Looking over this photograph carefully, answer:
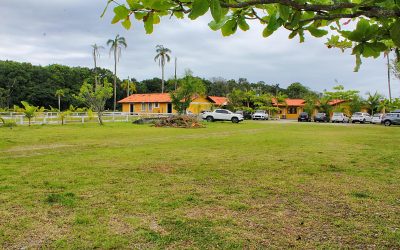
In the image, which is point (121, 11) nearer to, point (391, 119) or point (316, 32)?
point (316, 32)

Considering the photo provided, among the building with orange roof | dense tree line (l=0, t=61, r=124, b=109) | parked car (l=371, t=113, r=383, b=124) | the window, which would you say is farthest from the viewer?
the window

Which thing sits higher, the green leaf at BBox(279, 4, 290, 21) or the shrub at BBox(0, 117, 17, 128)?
the green leaf at BBox(279, 4, 290, 21)

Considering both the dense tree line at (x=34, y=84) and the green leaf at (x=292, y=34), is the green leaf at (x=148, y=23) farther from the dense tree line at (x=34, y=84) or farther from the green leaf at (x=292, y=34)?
the dense tree line at (x=34, y=84)

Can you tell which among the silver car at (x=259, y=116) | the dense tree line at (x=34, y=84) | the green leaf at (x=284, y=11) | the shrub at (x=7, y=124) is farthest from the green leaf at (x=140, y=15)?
the dense tree line at (x=34, y=84)

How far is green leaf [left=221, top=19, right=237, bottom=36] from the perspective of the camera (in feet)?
7.30

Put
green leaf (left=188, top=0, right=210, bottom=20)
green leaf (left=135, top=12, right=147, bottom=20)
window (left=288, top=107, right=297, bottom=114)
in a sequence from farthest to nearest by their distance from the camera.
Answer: window (left=288, top=107, right=297, bottom=114)
green leaf (left=135, top=12, right=147, bottom=20)
green leaf (left=188, top=0, right=210, bottom=20)

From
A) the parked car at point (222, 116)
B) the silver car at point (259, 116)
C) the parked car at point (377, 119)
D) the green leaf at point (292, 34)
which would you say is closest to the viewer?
the green leaf at point (292, 34)

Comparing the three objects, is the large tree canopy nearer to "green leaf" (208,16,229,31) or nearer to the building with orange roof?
"green leaf" (208,16,229,31)

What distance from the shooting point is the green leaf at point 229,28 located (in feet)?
7.30

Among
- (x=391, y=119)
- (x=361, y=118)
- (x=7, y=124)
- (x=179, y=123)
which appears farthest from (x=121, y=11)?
(x=361, y=118)

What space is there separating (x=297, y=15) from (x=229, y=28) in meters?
0.41

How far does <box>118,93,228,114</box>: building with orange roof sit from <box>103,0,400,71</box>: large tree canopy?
1948 inches

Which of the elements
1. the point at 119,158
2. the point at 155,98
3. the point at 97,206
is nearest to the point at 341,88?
the point at 155,98

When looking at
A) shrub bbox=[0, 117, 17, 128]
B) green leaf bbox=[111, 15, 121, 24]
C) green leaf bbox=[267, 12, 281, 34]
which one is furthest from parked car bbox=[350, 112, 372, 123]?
green leaf bbox=[111, 15, 121, 24]
